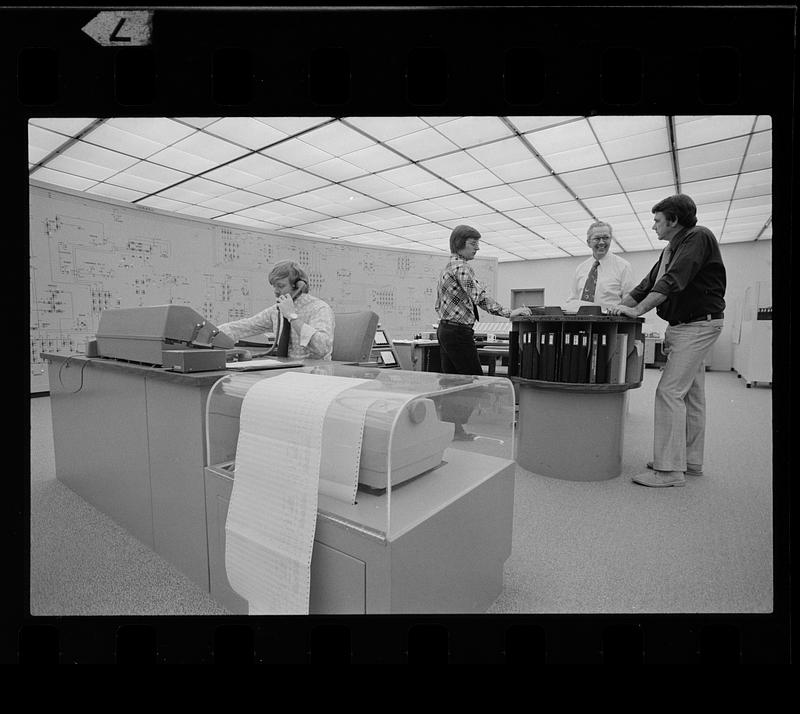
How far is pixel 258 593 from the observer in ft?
3.36

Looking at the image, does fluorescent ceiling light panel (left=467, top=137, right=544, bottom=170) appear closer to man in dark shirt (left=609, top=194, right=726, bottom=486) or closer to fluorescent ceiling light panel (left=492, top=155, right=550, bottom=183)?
fluorescent ceiling light panel (left=492, top=155, right=550, bottom=183)

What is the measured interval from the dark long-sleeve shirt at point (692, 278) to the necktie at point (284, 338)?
177cm

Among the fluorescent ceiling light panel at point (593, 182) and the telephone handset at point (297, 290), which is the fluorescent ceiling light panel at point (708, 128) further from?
the telephone handset at point (297, 290)

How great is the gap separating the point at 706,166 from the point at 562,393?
3.83 metres

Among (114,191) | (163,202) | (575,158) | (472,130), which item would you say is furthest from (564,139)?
(114,191)

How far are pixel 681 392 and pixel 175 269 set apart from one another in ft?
16.2

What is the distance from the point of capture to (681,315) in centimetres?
204

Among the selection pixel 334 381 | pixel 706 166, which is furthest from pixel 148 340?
pixel 706 166

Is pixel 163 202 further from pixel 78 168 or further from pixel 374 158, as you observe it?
pixel 374 158

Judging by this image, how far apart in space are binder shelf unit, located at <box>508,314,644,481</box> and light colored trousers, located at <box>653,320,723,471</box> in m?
0.17

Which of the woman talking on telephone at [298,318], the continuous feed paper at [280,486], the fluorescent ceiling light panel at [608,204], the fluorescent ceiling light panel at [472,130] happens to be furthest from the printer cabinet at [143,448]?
the fluorescent ceiling light panel at [608,204]

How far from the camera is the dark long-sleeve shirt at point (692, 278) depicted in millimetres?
1923
